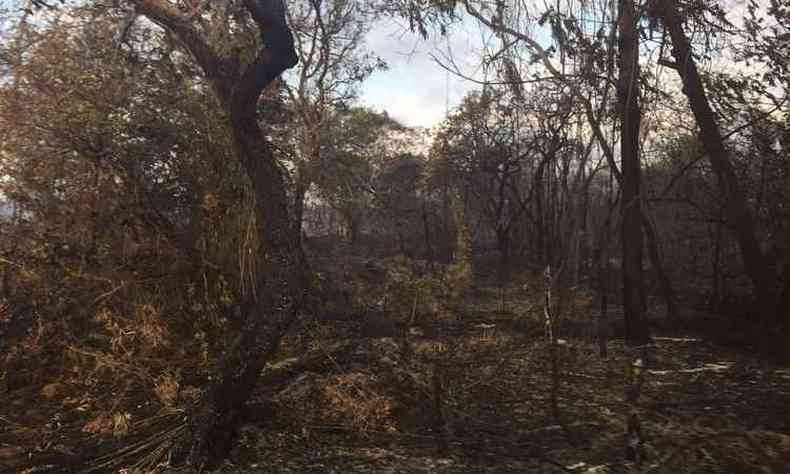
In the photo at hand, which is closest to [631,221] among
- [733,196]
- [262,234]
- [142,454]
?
[733,196]

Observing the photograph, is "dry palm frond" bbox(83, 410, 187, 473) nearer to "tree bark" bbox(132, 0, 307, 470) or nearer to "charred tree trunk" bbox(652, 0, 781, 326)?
"tree bark" bbox(132, 0, 307, 470)

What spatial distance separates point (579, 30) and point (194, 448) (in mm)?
4932

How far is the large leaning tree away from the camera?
4730 mm

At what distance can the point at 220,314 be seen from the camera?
290 inches

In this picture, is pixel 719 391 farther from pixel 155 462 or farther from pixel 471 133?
pixel 471 133

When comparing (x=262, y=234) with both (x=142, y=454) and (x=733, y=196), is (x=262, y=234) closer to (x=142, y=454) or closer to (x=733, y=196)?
(x=142, y=454)

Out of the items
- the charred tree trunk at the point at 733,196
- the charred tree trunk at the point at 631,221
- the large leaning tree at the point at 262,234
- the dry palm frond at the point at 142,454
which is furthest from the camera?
the charred tree trunk at the point at 733,196

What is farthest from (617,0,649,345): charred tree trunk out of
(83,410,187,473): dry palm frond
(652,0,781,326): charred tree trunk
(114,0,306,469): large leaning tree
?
(83,410,187,473): dry palm frond

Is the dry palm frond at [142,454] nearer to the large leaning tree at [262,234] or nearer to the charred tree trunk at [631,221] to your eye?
the large leaning tree at [262,234]

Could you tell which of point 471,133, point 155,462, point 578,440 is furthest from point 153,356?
point 471,133

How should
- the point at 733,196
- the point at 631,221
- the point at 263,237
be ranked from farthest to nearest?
the point at 631,221, the point at 733,196, the point at 263,237

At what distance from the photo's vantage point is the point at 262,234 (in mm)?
5160

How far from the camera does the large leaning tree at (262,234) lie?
4.73 meters

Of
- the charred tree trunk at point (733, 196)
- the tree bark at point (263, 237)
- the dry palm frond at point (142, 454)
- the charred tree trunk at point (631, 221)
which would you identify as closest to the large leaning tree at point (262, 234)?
the tree bark at point (263, 237)
